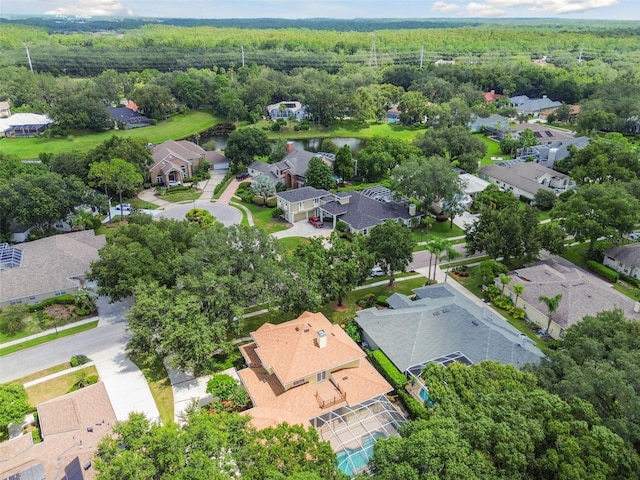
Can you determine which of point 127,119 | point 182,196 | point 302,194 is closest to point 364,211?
point 302,194

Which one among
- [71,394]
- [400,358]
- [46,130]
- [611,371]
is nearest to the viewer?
[611,371]

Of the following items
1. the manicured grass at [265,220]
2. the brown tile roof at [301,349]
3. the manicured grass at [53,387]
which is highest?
the brown tile roof at [301,349]

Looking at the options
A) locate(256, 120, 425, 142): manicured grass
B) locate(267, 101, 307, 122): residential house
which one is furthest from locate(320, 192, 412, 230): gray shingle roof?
locate(267, 101, 307, 122): residential house

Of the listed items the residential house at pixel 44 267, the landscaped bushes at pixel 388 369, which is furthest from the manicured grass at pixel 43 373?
the landscaped bushes at pixel 388 369

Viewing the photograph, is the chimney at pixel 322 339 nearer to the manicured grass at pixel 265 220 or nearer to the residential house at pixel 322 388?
the residential house at pixel 322 388

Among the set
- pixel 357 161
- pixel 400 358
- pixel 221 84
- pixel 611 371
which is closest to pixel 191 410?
pixel 400 358

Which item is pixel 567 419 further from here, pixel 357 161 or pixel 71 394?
Result: pixel 357 161
